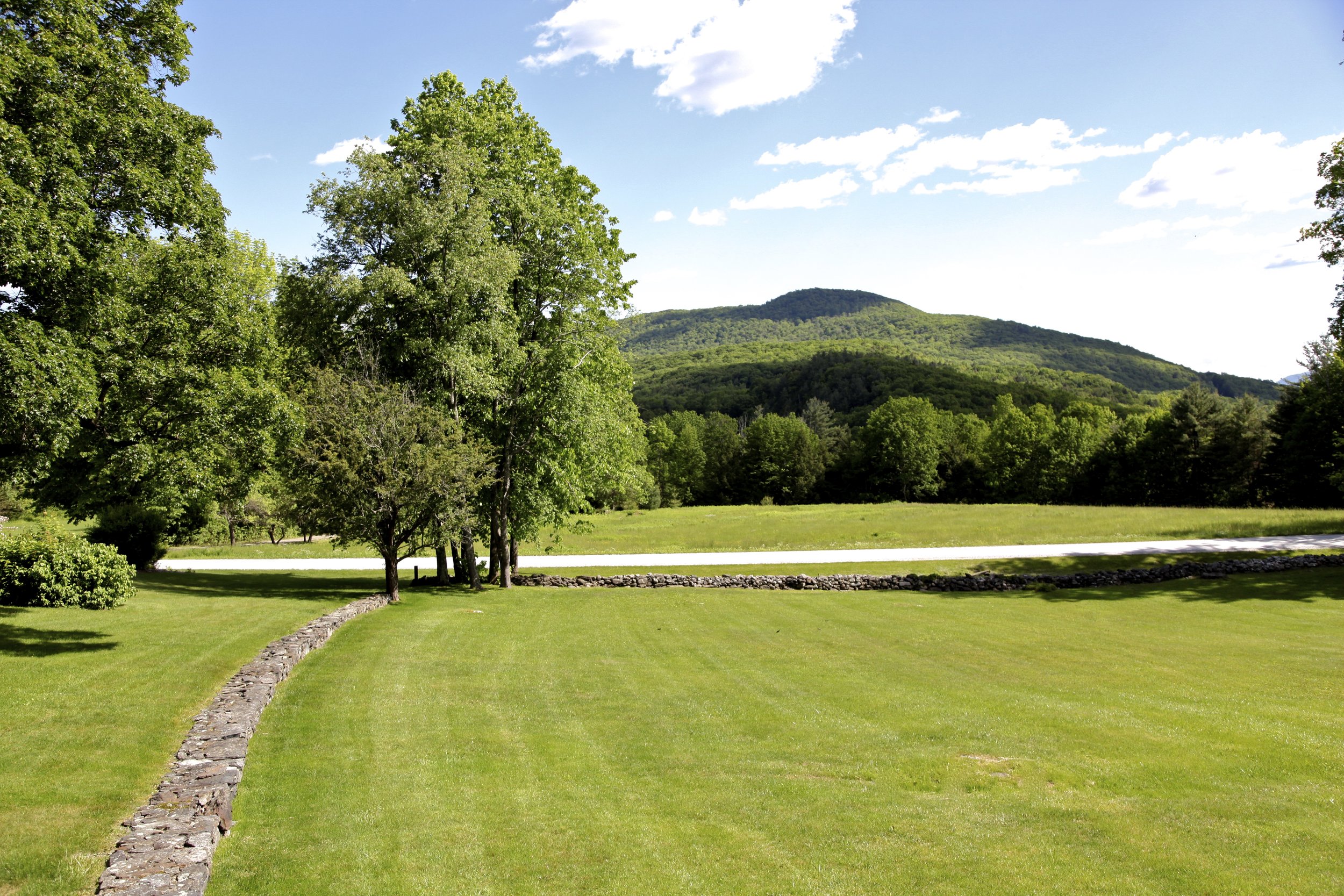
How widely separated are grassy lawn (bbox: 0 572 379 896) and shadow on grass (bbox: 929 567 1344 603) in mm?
23228

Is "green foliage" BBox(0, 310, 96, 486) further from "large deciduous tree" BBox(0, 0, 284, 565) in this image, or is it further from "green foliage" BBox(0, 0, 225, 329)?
"green foliage" BBox(0, 0, 225, 329)

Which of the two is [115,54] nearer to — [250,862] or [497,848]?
[250,862]

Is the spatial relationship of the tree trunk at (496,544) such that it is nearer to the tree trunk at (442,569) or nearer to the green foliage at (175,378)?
the tree trunk at (442,569)

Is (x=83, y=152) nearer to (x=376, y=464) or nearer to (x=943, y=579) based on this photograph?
(x=376, y=464)

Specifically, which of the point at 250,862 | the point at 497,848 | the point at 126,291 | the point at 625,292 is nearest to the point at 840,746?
the point at 497,848

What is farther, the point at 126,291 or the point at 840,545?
the point at 840,545

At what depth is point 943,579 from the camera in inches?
1200

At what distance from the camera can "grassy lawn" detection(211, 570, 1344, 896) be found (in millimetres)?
7316

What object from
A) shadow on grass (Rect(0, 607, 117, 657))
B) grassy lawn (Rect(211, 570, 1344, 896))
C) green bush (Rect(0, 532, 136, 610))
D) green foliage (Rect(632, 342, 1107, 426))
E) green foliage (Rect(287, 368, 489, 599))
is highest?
green foliage (Rect(632, 342, 1107, 426))

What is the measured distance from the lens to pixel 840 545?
147 ft

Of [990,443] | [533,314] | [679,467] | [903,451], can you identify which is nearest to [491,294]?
[533,314]

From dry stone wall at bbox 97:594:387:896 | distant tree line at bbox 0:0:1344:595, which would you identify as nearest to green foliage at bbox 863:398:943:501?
distant tree line at bbox 0:0:1344:595

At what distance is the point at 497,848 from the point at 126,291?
45.7 feet

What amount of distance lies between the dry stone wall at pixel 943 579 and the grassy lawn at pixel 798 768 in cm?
1087
